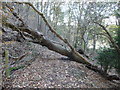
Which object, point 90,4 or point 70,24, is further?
point 70,24

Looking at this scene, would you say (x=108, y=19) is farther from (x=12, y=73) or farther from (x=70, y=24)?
(x=12, y=73)

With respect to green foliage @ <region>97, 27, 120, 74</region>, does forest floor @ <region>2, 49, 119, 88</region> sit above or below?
below

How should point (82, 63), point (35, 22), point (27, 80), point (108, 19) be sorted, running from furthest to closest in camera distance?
point (35, 22), point (108, 19), point (82, 63), point (27, 80)

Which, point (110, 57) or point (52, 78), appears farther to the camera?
point (110, 57)

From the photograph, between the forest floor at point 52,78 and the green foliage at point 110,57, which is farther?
the green foliage at point 110,57

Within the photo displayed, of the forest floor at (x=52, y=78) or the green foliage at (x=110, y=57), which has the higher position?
the green foliage at (x=110, y=57)

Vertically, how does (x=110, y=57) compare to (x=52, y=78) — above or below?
above

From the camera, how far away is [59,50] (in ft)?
14.1

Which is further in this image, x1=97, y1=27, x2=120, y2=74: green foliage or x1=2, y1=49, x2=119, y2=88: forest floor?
x1=97, y1=27, x2=120, y2=74: green foliage

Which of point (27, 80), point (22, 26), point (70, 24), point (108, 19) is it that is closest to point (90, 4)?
point (108, 19)

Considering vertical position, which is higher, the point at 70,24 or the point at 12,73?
the point at 70,24

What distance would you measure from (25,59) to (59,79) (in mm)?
1784

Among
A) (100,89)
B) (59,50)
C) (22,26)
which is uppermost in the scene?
(22,26)

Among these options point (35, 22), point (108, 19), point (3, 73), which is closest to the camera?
point (3, 73)
